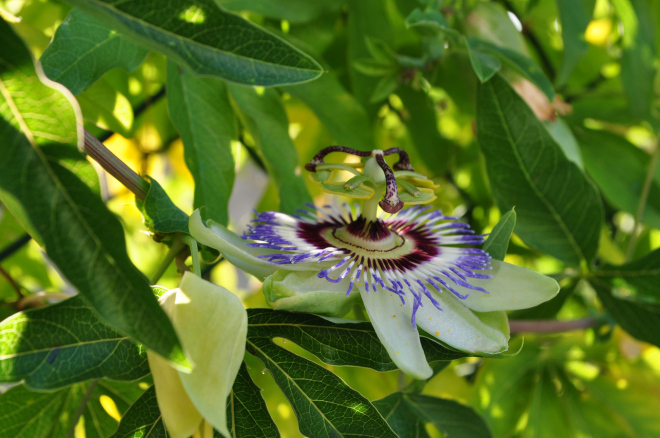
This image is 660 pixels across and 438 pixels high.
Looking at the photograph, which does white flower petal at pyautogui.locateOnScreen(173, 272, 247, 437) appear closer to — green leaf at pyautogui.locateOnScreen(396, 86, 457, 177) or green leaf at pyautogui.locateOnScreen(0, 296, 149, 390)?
green leaf at pyautogui.locateOnScreen(0, 296, 149, 390)

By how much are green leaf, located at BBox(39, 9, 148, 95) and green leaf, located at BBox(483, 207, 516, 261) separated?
1.71ft

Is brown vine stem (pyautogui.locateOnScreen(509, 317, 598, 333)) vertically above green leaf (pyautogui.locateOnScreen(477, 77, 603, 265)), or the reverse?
green leaf (pyautogui.locateOnScreen(477, 77, 603, 265))

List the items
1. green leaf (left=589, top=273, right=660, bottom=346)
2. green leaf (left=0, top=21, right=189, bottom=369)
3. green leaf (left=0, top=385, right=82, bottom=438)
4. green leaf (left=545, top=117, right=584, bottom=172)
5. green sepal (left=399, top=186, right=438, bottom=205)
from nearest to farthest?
green leaf (left=0, top=21, right=189, bottom=369)
green leaf (left=0, top=385, right=82, bottom=438)
green sepal (left=399, top=186, right=438, bottom=205)
green leaf (left=589, top=273, right=660, bottom=346)
green leaf (left=545, top=117, right=584, bottom=172)

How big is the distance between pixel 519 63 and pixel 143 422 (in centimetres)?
73

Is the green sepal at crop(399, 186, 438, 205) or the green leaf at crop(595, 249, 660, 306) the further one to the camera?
the green leaf at crop(595, 249, 660, 306)

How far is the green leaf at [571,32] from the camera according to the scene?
103 cm

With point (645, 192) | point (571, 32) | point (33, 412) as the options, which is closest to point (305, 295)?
point (33, 412)

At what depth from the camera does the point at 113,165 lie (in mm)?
598

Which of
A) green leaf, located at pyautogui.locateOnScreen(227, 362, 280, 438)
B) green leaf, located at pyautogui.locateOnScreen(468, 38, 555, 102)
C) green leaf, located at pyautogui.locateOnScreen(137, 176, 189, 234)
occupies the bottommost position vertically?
green leaf, located at pyautogui.locateOnScreen(227, 362, 280, 438)

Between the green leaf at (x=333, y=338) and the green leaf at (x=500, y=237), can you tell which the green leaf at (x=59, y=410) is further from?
the green leaf at (x=500, y=237)

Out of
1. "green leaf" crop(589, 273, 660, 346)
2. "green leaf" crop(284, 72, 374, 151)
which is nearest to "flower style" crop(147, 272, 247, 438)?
"green leaf" crop(284, 72, 374, 151)

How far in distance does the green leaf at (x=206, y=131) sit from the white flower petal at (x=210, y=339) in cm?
30

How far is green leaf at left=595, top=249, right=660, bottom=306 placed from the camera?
35.6 inches

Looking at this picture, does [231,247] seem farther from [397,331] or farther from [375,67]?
[375,67]
